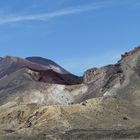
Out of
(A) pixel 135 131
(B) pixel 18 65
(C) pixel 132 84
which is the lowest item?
(A) pixel 135 131

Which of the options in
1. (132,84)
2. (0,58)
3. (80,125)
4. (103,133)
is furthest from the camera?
(0,58)

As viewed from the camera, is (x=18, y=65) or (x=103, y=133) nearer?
(x=103, y=133)

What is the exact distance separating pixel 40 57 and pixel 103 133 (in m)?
74.3

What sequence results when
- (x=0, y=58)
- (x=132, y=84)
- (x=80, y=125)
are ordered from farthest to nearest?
(x=0, y=58), (x=132, y=84), (x=80, y=125)

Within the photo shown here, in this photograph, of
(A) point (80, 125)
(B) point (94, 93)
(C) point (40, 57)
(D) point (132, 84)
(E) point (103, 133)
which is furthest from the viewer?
(C) point (40, 57)

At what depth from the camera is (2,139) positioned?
199 feet

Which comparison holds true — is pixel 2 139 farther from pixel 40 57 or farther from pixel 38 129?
pixel 40 57

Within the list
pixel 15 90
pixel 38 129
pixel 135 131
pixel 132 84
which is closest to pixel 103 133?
pixel 135 131

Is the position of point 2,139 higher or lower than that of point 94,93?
lower

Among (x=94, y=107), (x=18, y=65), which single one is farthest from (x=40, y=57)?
(x=94, y=107)

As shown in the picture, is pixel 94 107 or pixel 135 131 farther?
pixel 94 107

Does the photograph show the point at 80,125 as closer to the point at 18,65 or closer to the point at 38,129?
the point at 38,129

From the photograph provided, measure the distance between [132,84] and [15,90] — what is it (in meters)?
21.3

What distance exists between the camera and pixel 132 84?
244ft
